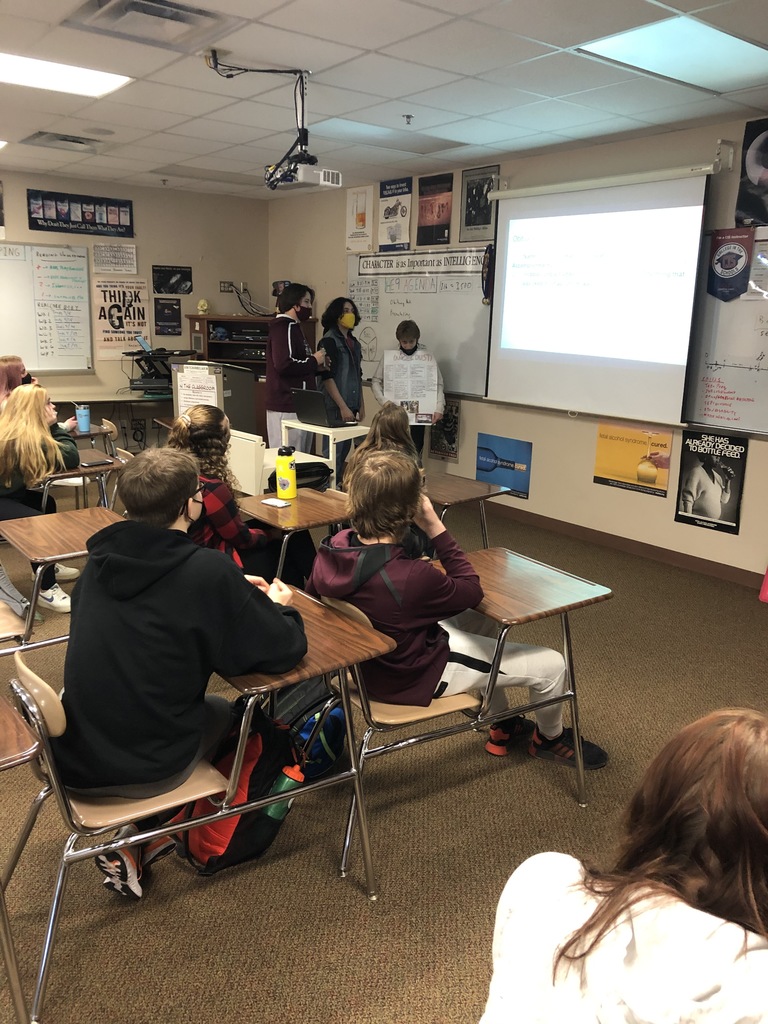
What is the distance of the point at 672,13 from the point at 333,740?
274 cm

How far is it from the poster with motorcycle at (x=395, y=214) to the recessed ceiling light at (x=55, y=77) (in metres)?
2.82

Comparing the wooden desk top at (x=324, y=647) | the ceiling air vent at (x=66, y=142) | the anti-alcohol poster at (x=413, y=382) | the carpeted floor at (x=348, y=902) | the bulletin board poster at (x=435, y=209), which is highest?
the ceiling air vent at (x=66, y=142)

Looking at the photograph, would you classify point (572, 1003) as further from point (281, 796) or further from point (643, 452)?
point (643, 452)

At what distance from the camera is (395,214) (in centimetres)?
638

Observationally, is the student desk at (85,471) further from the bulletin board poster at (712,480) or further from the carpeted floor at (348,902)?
the bulletin board poster at (712,480)

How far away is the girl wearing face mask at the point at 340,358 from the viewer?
5.76 m

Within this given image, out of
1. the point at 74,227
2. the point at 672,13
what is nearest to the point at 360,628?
the point at 672,13

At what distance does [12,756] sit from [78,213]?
22.2 ft

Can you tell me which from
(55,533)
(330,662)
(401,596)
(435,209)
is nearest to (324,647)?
(330,662)

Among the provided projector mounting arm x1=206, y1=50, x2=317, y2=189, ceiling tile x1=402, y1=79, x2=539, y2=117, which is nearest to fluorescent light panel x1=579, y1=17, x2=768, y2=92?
ceiling tile x1=402, y1=79, x2=539, y2=117

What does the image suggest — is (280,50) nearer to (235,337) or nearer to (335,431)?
(335,431)

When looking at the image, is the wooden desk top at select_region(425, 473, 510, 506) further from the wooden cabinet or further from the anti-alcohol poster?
the wooden cabinet

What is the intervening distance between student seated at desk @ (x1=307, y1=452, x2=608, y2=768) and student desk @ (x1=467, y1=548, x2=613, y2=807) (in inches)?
3.8

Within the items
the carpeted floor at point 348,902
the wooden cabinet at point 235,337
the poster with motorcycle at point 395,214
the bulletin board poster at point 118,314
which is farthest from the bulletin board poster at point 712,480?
the bulletin board poster at point 118,314
